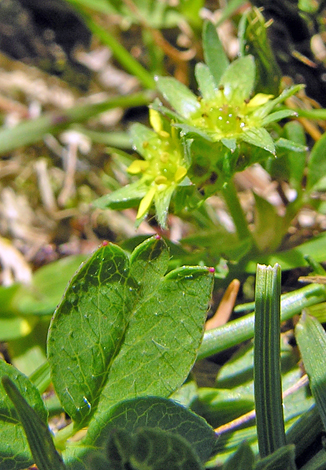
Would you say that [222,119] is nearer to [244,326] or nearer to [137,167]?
[137,167]

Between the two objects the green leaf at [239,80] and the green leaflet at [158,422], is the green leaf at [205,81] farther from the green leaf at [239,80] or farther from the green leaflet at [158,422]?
the green leaflet at [158,422]

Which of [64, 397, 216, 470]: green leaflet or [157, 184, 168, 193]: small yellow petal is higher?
[157, 184, 168, 193]: small yellow petal

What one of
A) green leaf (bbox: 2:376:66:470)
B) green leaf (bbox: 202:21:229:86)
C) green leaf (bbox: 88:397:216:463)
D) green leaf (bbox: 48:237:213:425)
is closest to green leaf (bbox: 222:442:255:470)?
green leaf (bbox: 88:397:216:463)

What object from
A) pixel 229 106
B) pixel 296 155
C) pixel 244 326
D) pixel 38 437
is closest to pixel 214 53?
pixel 229 106

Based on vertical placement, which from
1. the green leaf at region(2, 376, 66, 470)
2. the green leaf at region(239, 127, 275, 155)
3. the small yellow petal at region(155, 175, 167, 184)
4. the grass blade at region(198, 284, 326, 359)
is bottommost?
the grass blade at region(198, 284, 326, 359)

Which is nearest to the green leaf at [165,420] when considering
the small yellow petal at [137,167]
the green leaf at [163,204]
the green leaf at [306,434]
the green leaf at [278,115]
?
the green leaf at [306,434]

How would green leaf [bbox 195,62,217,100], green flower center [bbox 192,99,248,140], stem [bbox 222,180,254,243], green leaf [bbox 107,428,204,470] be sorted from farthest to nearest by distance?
1. stem [bbox 222,180,254,243]
2. green leaf [bbox 195,62,217,100]
3. green flower center [bbox 192,99,248,140]
4. green leaf [bbox 107,428,204,470]

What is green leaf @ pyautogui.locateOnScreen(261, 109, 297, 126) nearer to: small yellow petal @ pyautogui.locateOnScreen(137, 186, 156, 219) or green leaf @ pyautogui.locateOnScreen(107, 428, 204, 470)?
small yellow petal @ pyautogui.locateOnScreen(137, 186, 156, 219)
